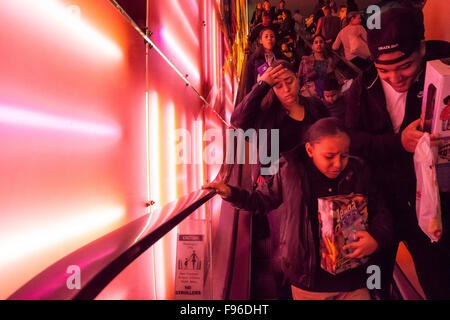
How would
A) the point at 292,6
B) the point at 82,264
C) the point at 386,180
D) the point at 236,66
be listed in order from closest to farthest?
the point at 82,264 < the point at 386,180 < the point at 292,6 < the point at 236,66

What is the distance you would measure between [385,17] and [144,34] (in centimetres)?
125

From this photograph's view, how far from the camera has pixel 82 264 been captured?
0.63 m

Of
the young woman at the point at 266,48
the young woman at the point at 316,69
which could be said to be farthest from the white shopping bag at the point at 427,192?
the young woman at the point at 266,48

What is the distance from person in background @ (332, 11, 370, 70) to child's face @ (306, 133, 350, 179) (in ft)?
2.01

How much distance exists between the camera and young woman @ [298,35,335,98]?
6.74 feet

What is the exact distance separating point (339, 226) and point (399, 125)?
2.18ft

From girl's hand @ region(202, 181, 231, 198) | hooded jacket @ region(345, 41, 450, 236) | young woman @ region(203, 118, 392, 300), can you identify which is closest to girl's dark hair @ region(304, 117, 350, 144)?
young woman @ region(203, 118, 392, 300)

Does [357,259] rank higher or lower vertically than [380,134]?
lower

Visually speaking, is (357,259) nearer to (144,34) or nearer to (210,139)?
(144,34)

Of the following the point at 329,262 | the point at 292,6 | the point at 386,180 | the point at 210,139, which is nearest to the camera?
the point at 329,262

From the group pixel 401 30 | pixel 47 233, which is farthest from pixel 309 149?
pixel 47 233

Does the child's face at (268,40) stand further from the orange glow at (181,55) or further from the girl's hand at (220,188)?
the girl's hand at (220,188)

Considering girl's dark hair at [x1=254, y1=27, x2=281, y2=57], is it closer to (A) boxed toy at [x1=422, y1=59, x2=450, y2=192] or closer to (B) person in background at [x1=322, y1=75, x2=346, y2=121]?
(B) person in background at [x1=322, y1=75, x2=346, y2=121]
